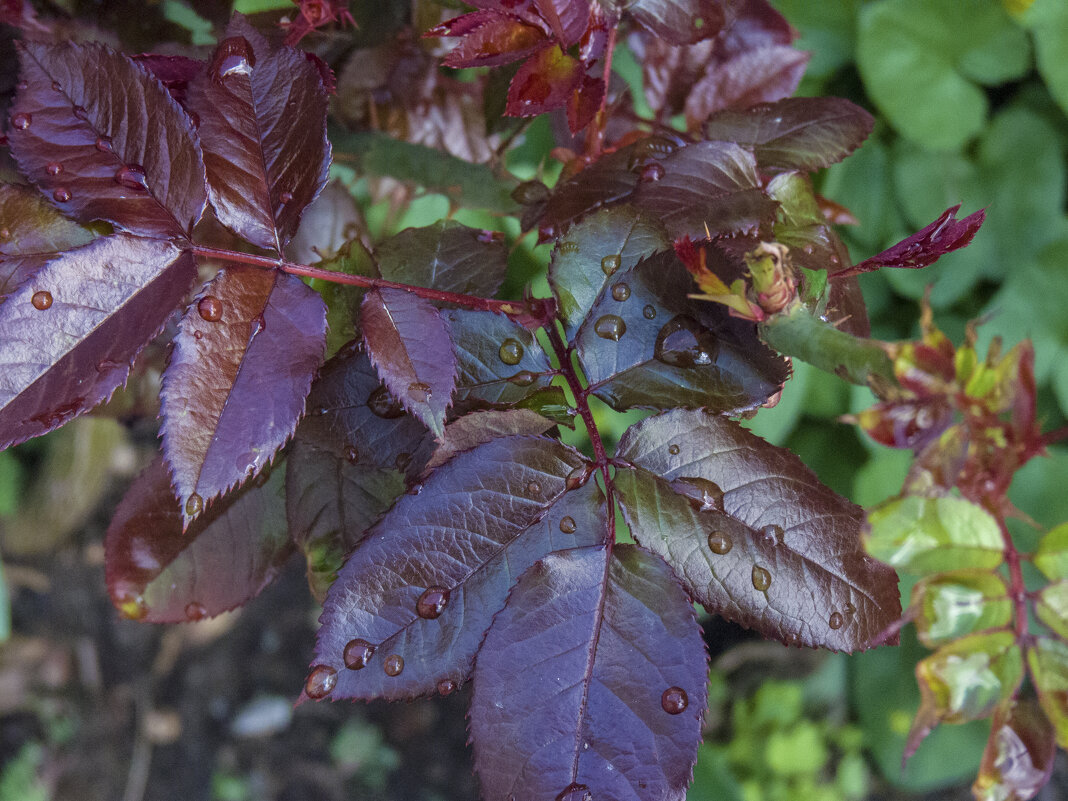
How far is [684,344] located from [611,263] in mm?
64

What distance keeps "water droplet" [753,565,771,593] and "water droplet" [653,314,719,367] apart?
4.8 inches

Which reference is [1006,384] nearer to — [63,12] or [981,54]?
[63,12]

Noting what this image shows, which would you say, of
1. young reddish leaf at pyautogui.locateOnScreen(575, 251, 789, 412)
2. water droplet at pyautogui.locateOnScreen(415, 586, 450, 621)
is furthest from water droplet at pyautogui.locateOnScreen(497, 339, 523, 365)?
water droplet at pyautogui.locateOnScreen(415, 586, 450, 621)

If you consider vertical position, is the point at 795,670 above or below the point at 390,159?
below

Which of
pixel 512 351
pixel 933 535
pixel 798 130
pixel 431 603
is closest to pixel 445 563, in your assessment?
pixel 431 603

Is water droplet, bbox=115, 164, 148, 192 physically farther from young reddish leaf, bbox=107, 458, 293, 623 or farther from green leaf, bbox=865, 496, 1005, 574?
green leaf, bbox=865, 496, 1005, 574

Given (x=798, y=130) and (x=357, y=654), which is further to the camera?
(x=798, y=130)

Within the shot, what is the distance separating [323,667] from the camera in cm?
40

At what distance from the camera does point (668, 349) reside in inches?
18.0

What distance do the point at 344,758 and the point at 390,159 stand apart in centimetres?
139

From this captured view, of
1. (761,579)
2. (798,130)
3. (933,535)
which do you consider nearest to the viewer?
(933,535)

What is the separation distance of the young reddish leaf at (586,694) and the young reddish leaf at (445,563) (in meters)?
0.02

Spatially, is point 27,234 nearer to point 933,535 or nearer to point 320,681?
point 320,681

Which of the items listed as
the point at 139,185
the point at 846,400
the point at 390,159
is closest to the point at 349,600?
the point at 139,185
